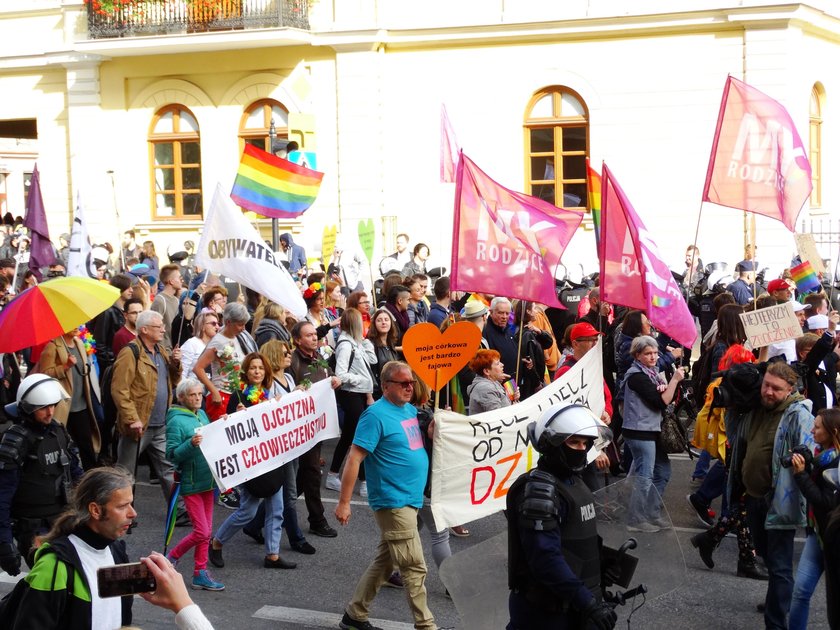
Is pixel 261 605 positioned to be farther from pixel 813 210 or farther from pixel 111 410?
pixel 813 210

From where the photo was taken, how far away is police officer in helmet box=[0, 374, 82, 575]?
6488mm

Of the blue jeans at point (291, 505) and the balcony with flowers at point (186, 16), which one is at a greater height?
the balcony with flowers at point (186, 16)

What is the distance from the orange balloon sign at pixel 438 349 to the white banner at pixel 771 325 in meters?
2.44

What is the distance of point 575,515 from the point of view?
15.8 feet

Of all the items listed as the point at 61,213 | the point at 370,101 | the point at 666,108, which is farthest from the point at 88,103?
the point at 666,108

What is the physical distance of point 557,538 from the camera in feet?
15.4

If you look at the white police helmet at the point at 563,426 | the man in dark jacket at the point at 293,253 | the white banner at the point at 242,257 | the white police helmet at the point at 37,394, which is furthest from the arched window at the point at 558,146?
the white police helmet at the point at 563,426

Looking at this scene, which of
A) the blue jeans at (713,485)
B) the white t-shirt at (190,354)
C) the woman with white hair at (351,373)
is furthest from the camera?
the woman with white hair at (351,373)

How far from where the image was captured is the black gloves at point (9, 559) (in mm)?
6453

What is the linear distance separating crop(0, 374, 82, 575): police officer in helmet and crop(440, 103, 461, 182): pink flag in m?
10.6

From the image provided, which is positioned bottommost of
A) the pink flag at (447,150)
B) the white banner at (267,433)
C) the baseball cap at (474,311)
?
the white banner at (267,433)

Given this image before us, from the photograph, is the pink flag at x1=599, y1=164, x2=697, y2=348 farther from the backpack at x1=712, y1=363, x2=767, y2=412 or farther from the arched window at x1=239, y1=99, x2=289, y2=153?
the arched window at x1=239, y1=99, x2=289, y2=153

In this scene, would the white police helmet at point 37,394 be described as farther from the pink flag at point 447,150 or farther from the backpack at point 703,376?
the pink flag at point 447,150

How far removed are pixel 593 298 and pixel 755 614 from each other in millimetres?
5683
